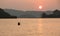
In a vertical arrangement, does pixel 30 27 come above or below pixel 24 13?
below

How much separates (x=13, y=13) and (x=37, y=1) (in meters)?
0.26

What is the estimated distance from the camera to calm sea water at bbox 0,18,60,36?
1.06 meters

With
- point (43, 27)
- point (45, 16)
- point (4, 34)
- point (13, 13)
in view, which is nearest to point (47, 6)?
point (45, 16)

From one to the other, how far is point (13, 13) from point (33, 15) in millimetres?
188

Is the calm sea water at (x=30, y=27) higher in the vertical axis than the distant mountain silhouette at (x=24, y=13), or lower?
lower

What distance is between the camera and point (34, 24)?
1.09m

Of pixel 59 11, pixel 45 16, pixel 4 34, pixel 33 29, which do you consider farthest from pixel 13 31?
pixel 59 11

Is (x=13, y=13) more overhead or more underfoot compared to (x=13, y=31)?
more overhead

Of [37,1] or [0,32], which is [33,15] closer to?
[37,1]

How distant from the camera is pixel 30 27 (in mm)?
1078

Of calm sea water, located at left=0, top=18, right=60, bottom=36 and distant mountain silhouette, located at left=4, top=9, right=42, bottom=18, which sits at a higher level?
distant mountain silhouette, located at left=4, top=9, right=42, bottom=18

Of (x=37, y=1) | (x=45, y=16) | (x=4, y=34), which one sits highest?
(x=37, y=1)

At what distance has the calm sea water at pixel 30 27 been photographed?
1056 mm

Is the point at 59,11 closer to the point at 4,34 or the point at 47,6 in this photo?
the point at 47,6
